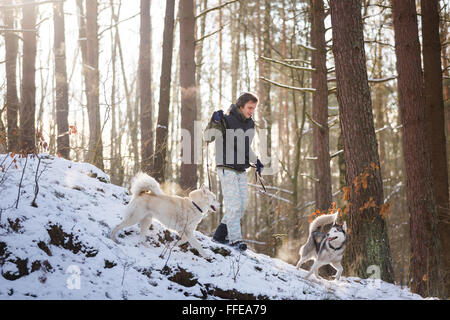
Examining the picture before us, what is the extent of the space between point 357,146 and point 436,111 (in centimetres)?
432

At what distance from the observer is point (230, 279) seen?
478 cm

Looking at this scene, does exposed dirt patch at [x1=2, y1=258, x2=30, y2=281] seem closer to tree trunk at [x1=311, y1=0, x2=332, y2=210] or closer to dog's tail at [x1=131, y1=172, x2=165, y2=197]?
dog's tail at [x1=131, y1=172, x2=165, y2=197]

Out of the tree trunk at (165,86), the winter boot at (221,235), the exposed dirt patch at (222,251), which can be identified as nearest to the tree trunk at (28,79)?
the tree trunk at (165,86)

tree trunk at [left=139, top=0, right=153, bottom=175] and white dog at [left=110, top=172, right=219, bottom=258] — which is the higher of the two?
tree trunk at [left=139, top=0, right=153, bottom=175]

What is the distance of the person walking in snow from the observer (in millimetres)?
5973

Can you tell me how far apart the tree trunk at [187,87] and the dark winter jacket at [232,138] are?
11.2 feet

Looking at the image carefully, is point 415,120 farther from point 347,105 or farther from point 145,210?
point 145,210

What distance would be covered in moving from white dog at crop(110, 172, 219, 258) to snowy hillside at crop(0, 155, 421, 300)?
236mm

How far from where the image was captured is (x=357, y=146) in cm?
649

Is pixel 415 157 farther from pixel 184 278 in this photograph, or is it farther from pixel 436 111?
Result: pixel 184 278

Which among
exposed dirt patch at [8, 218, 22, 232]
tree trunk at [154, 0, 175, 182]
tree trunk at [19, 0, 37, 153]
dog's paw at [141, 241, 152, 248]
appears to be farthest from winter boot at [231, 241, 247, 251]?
tree trunk at [19, 0, 37, 153]

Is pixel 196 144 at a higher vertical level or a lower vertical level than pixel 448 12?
lower
